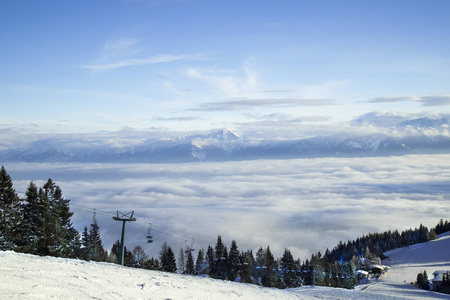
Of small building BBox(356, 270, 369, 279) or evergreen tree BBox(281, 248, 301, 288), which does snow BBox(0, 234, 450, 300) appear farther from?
small building BBox(356, 270, 369, 279)

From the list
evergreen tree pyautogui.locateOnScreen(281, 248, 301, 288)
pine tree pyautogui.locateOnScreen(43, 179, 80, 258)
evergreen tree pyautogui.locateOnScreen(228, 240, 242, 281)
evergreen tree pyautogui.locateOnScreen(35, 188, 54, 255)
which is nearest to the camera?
evergreen tree pyautogui.locateOnScreen(35, 188, 54, 255)

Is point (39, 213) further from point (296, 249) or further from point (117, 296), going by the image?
point (296, 249)

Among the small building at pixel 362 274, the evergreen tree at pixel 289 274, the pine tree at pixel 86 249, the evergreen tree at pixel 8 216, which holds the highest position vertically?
the evergreen tree at pixel 8 216

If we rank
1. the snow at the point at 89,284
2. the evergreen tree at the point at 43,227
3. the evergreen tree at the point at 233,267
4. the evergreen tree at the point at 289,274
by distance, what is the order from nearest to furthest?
the snow at the point at 89,284 → the evergreen tree at the point at 43,227 → the evergreen tree at the point at 233,267 → the evergreen tree at the point at 289,274

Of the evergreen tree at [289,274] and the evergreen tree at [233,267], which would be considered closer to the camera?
the evergreen tree at [233,267]

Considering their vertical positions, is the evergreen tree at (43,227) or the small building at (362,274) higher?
the evergreen tree at (43,227)

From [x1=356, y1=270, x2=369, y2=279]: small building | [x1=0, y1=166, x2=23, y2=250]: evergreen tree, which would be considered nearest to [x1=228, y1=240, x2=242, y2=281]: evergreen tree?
[x1=0, y1=166, x2=23, y2=250]: evergreen tree

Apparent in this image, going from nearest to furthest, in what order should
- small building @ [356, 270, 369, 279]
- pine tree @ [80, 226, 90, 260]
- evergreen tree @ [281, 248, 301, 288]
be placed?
pine tree @ [80, 226, 90, 260] < evergreen tree @ [281, 248, 301, 288] < small building @ [356, 270, 369, 279]

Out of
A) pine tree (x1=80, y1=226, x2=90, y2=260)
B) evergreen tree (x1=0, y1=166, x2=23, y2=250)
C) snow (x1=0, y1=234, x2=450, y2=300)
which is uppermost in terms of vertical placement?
evergreen tree (x1=0, y1=166, x2=23, y2=250)

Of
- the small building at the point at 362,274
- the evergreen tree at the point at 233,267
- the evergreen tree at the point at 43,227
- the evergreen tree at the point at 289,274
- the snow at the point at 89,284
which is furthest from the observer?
the small building at the point at 362,274

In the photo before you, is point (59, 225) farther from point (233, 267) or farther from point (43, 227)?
point (233, 267)

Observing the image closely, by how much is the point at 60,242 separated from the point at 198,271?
59.1 meters

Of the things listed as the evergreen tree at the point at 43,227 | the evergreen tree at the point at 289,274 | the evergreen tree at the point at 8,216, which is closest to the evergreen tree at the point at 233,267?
the evergreen tree at the point at 289,274

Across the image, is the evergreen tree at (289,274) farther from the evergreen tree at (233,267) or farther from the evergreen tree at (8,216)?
the evergreen tree at (8,216)
